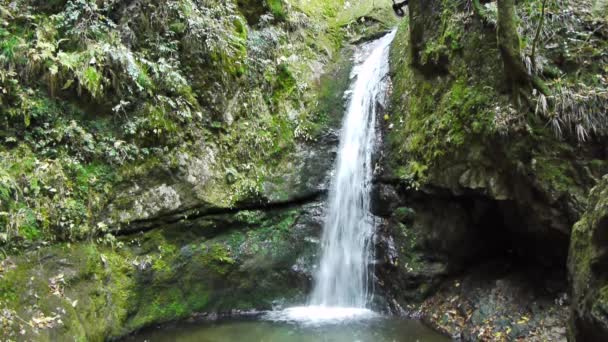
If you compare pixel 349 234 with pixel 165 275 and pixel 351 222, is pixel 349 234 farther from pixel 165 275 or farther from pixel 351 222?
pixel 165 275

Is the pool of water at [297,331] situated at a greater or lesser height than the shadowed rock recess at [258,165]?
lesser

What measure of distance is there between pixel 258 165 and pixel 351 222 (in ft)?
6.57

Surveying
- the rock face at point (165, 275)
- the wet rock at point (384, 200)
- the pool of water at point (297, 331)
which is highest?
the wet rock at point (384, 200)

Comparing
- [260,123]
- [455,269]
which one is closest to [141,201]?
[260,123]

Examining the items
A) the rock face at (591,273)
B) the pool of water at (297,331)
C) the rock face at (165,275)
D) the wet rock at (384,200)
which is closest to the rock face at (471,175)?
the wet rock at (384,200)

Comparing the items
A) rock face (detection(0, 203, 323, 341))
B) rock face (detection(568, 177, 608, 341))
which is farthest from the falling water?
rock face (detection(568, 177, 608, 341))

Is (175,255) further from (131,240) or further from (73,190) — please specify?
(73,190)

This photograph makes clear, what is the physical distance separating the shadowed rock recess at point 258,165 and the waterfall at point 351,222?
0.20 meters

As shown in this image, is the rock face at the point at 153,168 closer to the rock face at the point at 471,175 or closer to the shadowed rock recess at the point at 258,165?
the shadowed rock recess at the point at 258,165

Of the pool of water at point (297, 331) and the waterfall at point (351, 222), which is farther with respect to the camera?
the waterfall at point (351, 222)

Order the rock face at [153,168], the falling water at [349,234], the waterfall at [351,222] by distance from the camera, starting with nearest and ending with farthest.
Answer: the rock face at [153,168], the falling water at [349,234], the waterfall at [351,222]

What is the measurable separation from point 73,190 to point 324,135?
14.9ft

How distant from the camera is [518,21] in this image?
5.72 metres

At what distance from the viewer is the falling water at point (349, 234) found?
24.4ft
